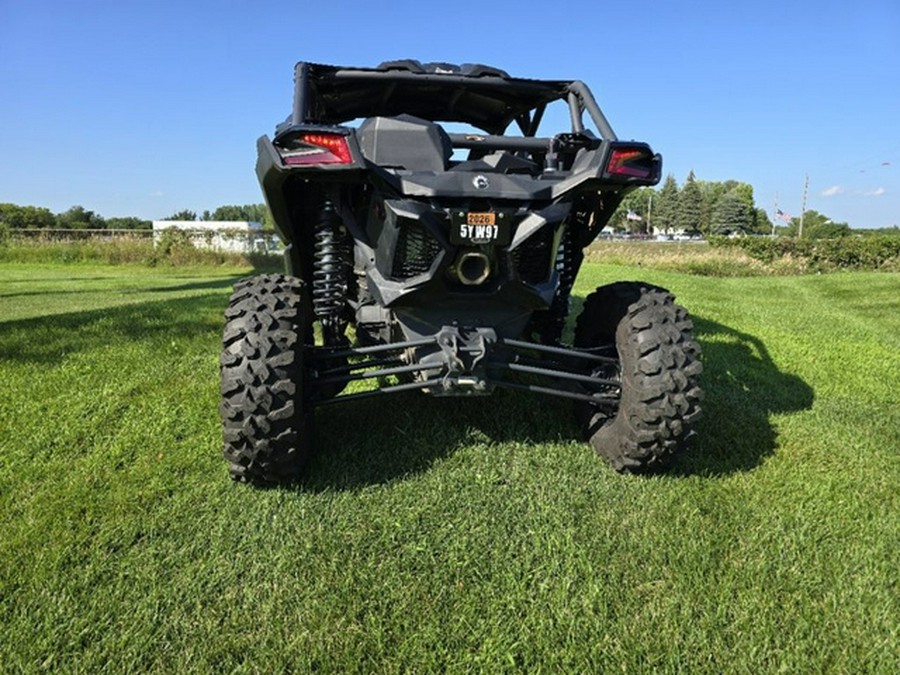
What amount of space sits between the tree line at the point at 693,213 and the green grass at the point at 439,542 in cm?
8883

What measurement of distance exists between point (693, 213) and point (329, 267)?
329 ft

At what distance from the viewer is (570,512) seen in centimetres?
292

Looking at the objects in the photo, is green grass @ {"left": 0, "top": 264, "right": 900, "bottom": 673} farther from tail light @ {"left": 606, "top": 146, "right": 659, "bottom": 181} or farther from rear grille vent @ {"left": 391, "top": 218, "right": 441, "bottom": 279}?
tail light @ {"left": 606, "top": 146, "right": 659, "bottom": 181}

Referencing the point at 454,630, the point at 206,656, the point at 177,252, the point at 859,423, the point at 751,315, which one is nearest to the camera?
the point at 206,656

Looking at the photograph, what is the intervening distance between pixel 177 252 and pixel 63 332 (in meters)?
20.1

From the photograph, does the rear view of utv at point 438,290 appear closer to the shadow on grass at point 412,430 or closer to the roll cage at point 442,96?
the roll cage at point 442,96

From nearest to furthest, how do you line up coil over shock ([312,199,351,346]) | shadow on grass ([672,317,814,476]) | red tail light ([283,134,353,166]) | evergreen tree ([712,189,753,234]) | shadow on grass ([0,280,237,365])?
red tail light ([283,134,353,166])
coil over shock ([312,199,351,346])
shadow on grass ([672,317,814,476])
shadow on grass ([0,280,237,365])
evergreen tree ([712,189,753,234])

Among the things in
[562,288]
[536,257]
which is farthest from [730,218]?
[536,257]

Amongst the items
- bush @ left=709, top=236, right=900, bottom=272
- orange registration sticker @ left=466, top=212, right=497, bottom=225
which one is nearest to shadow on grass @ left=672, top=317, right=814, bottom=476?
orange registration sticker @ left=466, top=212, right=497, bottom=225

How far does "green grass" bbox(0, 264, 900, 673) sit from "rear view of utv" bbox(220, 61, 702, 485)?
0.38 meters

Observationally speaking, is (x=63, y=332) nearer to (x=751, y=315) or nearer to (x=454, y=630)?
(x=454, y=630)

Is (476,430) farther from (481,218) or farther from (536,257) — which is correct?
(481,218)

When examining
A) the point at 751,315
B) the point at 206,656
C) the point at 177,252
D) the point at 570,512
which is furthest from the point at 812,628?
the point at 177,252

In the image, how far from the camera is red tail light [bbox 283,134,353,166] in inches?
110
